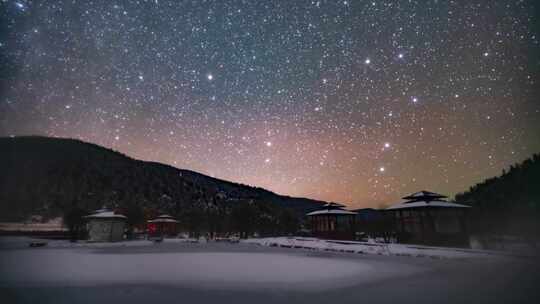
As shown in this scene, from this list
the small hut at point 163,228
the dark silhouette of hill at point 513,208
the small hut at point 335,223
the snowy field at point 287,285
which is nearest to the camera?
the snowy field at point 287,285

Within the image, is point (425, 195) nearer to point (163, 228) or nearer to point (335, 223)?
point (335, 223)

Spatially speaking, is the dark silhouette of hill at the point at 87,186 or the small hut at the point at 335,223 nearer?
the small hut at the point at 335,223

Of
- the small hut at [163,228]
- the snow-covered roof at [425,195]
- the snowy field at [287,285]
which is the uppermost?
the snow-covered roof at [425,195]

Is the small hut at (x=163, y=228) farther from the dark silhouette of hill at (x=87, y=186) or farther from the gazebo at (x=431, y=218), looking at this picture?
the gazebo at (x=431, y=218)

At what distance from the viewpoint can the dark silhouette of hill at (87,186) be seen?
5384cm

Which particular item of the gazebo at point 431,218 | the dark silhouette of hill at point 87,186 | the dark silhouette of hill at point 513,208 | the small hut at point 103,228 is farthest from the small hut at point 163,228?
the dark silhouette of hill at point 513,208

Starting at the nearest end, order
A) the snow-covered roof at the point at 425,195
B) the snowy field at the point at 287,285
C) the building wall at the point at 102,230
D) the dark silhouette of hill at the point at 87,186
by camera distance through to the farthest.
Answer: the snowy field at the point at 287,285 < the snow-covered roof at the point at 425,195 < the building wall at the point at 102,230 < the dark silhouette of hill at the point at 87,186

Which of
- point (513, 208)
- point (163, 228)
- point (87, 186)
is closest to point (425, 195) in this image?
point (513, 208)

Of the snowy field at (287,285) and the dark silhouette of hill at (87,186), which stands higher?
the dark silhouette of hill at (87,186)

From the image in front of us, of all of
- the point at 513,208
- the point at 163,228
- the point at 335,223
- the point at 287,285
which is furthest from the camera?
the point at 163,228

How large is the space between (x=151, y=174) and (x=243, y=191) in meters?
57.2

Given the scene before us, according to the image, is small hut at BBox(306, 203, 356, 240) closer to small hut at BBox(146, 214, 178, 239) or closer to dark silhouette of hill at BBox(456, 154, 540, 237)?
dark silhouette of hill at BBox(456, 154, 540, 237)

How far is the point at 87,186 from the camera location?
230 ft

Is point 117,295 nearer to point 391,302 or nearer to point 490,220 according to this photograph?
point 391,302
